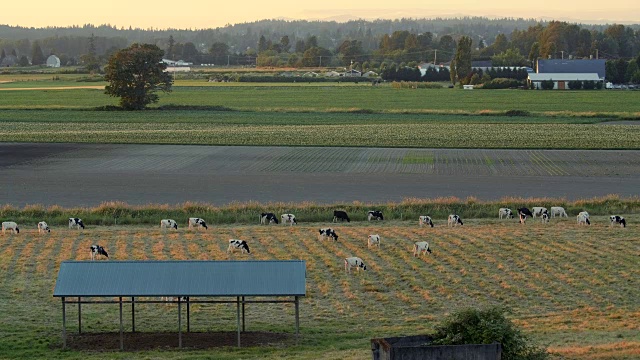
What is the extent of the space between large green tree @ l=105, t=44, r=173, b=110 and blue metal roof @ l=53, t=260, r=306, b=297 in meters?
92.9

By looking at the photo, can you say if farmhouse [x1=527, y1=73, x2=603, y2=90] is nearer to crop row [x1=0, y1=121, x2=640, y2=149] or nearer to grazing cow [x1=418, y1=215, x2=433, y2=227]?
crop row [x1=0, y1=121, x2=640, y2=149]

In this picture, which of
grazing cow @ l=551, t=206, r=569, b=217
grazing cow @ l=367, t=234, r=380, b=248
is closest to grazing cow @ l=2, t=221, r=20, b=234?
grazing cow @ l=367, t=234, r=380, b=248

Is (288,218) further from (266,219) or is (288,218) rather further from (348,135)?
(348,135)

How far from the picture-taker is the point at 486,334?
2170cm

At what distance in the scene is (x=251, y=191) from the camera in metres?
55.1

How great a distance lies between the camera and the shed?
2752 centimetres

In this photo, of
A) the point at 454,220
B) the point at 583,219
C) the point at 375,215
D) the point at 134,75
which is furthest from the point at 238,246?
the point at 134,75

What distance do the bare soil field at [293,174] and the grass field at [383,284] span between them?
8.49 m

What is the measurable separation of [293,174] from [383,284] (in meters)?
28.6

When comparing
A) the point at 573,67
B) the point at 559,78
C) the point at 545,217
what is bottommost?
the point at 545,217

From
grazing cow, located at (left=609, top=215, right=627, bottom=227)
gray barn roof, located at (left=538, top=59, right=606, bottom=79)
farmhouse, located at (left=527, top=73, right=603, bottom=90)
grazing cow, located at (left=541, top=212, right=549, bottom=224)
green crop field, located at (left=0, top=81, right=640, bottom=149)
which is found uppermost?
gray barn roof, located at (left=538, top=59, right=606, bottom=79)

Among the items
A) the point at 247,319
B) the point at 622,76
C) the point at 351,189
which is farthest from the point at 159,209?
the point at 622,76

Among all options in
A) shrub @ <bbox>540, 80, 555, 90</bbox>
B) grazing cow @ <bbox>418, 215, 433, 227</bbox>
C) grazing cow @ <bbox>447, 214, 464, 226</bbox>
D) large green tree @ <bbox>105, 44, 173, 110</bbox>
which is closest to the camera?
grazing cow @ <bbox>418, 215, 433, 227</bbox>

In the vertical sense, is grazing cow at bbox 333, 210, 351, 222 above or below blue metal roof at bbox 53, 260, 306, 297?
below
